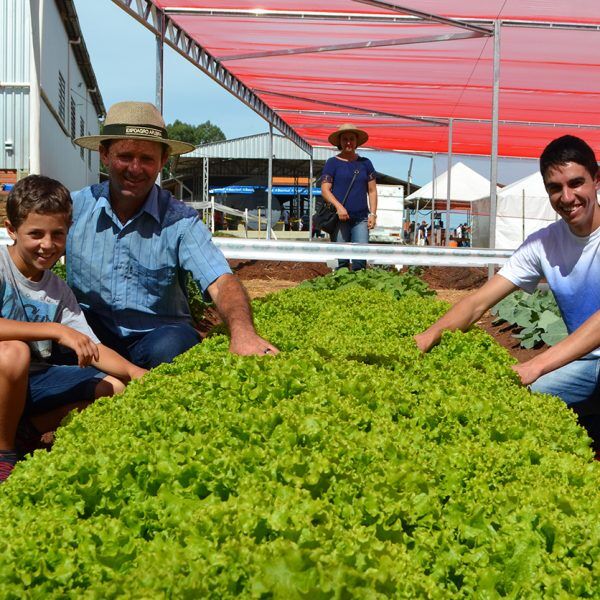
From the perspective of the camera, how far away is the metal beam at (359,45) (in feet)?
37.8

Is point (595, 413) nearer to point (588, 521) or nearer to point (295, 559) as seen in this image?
point (588, 521)

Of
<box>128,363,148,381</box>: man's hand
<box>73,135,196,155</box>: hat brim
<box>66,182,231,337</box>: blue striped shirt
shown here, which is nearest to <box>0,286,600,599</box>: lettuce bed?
<box>128,363,148,381</box>: man's hand

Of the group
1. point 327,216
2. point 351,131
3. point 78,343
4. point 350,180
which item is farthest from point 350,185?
point 78,343

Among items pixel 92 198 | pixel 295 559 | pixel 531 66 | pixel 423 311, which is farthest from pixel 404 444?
pixel 531 66

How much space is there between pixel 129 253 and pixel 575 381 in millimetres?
2966

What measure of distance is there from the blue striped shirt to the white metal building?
328 inches

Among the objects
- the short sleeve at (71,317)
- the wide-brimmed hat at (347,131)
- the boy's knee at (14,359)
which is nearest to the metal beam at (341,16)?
the wide-brimmed hat at (347,131)

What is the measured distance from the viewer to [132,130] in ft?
16.2

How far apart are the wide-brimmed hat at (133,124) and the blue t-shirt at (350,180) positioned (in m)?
6.11

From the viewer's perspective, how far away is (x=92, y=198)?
5266 mm

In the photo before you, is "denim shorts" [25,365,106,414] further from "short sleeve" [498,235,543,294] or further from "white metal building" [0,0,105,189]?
"white metal building" [0,0,105,189]

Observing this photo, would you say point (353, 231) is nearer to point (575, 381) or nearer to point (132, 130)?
point (575, 381)

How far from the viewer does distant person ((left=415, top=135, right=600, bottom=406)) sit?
4816mm

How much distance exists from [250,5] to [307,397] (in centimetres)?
850
